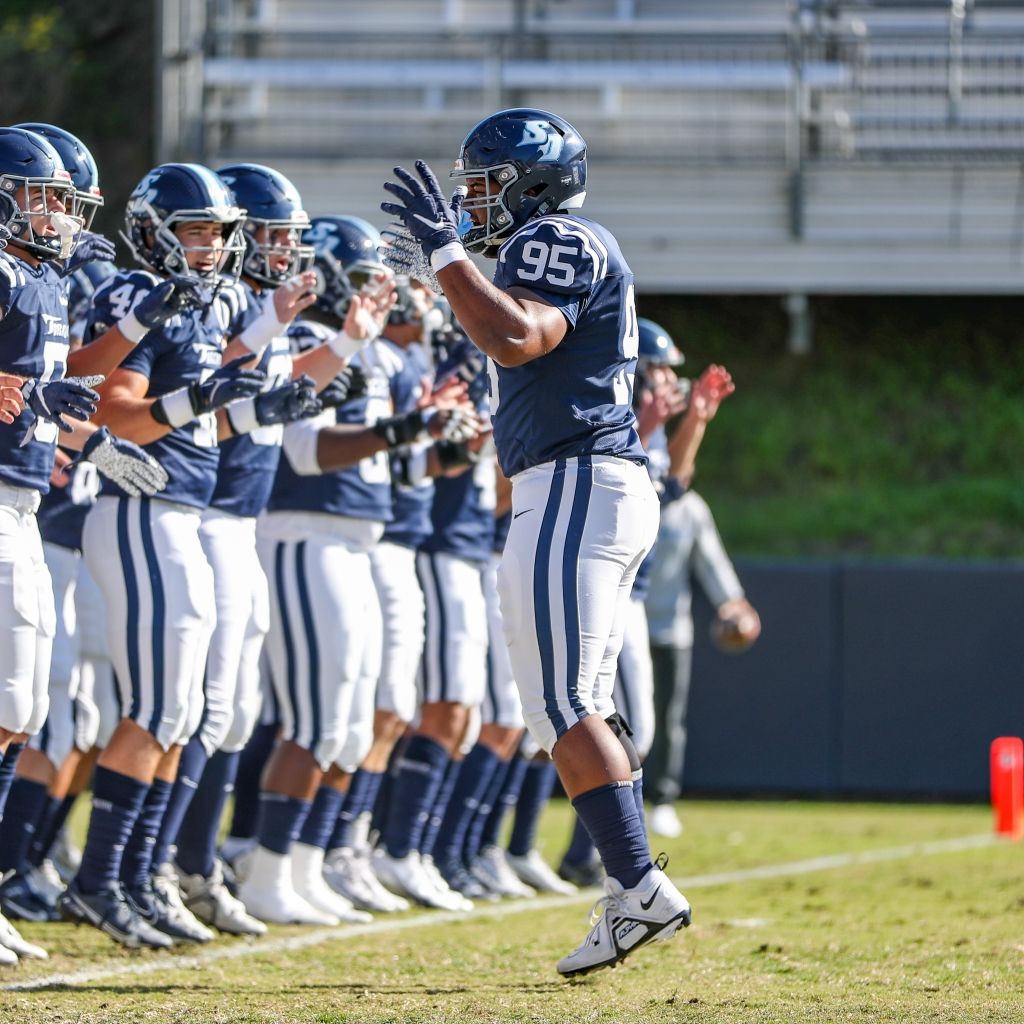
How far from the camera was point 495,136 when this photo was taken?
16.5 ft

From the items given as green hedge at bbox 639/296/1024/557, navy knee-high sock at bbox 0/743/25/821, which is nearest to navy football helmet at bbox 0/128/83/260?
navy knee-high sock at bbox 0/743/25/821

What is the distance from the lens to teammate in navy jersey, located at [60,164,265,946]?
18.1ft

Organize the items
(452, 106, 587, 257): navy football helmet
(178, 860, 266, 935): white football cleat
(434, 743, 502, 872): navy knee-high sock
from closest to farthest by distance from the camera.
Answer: (452, 106, 587, 257): navy football helmet
(178, 860, 266, 935): white football cleat
(434, 743, 502, 872): navy knee-high sock

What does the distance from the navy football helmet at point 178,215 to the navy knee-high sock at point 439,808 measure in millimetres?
2513

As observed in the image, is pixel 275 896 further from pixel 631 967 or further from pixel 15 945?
pixel 631 967

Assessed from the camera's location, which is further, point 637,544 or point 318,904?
point 318,904

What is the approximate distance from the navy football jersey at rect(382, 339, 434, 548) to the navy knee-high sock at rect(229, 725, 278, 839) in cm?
95

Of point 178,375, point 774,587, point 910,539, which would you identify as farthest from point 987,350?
point 178,375

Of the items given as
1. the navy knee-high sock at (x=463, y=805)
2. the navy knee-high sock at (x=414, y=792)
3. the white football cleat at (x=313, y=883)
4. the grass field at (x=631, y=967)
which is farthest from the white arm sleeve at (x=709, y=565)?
the white football cleat at (x=313, y=883)

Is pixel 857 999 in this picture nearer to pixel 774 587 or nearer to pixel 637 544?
pixel 637 544

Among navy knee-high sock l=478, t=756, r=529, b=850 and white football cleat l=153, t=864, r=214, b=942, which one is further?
navy knee-high sock l=478, t=756, r=529, b=850

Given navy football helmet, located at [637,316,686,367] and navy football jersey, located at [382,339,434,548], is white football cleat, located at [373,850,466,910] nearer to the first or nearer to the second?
navy football jersey, located at [382,339,434,548]

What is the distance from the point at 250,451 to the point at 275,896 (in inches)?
60.7

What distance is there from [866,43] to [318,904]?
32.4ft
